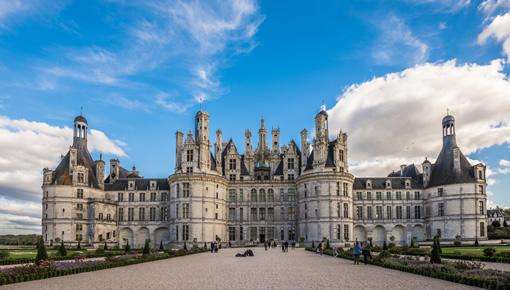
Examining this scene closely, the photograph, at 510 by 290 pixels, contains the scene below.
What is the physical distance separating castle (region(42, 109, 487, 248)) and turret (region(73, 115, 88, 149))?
18cm

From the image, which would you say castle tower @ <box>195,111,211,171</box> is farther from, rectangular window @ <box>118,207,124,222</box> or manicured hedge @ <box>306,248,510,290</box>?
manicured hedge @ <box>306,248,510,290</box>

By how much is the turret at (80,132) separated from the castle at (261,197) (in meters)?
0.18

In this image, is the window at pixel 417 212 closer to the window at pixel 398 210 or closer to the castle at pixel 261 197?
the castle at pixel 261 197

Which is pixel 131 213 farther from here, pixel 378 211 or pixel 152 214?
pixel 378 211

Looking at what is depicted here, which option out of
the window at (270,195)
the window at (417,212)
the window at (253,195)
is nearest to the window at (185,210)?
the window at (253,195)

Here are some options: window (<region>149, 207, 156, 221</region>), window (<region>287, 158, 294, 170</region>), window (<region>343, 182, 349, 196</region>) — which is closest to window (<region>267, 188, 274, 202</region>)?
window (<region>287, 158, 294, 170</region>)

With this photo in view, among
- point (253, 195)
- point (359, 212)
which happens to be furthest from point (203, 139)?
point (359, 212)

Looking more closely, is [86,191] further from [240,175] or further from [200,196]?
[240,175]

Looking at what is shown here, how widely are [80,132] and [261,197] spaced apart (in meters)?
34.4

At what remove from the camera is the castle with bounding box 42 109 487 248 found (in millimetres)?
79375

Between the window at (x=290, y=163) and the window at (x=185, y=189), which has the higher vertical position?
the window at (x=290, y=163)

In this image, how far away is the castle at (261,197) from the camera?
79.4m

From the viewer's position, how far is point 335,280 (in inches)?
989

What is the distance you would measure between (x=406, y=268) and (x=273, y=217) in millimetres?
58403
